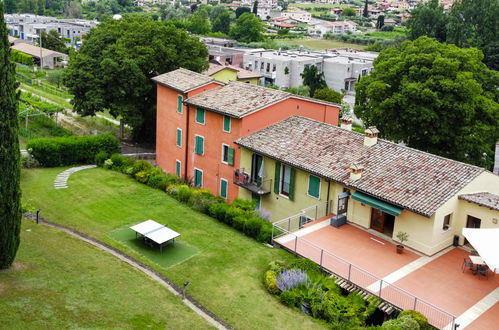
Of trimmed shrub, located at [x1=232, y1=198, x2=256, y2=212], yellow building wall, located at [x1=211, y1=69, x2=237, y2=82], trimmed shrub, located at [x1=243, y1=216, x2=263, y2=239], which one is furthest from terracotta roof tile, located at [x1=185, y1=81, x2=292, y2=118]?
yellow building wall, located at [x1=211, y1=69, x2=237, y2=82]

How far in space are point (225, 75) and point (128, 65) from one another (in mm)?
26872

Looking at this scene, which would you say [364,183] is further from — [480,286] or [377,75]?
[377,75]

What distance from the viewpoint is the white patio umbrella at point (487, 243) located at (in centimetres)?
2241

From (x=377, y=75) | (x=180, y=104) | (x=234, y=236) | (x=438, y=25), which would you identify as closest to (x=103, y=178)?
(x=180, y=104)

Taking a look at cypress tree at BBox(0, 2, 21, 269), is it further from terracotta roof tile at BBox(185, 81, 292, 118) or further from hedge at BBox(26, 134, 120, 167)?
hedge at BBox(26, 134, 120, 167)

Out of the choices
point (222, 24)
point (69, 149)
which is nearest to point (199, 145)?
point (69, 149)

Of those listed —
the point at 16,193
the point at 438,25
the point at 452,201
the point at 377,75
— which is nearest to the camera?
the point at 16,193

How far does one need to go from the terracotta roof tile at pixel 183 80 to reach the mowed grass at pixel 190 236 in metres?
7.68

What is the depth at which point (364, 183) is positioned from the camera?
→ 2825 centimetres

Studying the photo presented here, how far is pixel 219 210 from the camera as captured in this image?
31.3 m

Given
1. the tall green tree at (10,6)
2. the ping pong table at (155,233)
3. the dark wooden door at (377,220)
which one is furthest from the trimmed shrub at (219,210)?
the tall green tree at (10,6)

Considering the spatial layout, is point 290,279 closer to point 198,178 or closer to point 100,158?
point 198,178

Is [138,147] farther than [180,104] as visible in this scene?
Yes

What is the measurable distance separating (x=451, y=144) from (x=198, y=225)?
21.2 m
